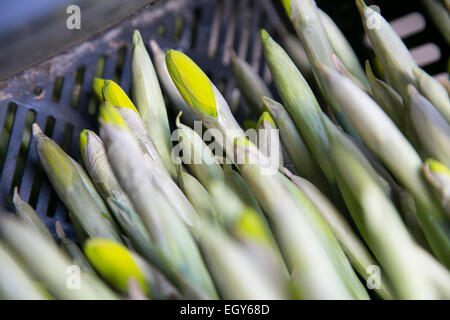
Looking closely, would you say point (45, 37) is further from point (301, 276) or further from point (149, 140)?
point (301, 276)

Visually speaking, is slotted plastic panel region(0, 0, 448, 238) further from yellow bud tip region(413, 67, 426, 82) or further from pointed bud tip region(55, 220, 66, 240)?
yellow bud tip region(413, 67, 426, 82)

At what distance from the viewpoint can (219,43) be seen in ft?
2.06

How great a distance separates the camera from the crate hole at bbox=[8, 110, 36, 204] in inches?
18.1

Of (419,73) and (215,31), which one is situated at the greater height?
(215,31)

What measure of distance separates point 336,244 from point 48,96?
34cm

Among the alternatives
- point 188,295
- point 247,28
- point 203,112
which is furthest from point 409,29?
point 188,295

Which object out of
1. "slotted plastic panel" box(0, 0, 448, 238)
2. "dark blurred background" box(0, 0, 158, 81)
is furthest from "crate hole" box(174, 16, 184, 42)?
"dark blurred background" box(0, 0, 158, 81)

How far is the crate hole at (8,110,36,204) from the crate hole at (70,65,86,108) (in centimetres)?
5

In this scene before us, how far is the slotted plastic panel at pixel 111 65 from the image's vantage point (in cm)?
47

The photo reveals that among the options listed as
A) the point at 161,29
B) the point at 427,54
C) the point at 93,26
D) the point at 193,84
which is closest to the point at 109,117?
the point at 193,84

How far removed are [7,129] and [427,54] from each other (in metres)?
0.50

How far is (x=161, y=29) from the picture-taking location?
0.58m

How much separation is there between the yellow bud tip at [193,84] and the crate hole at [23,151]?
0.20 metres

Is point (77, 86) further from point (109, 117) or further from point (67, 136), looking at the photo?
point (109, 117)
